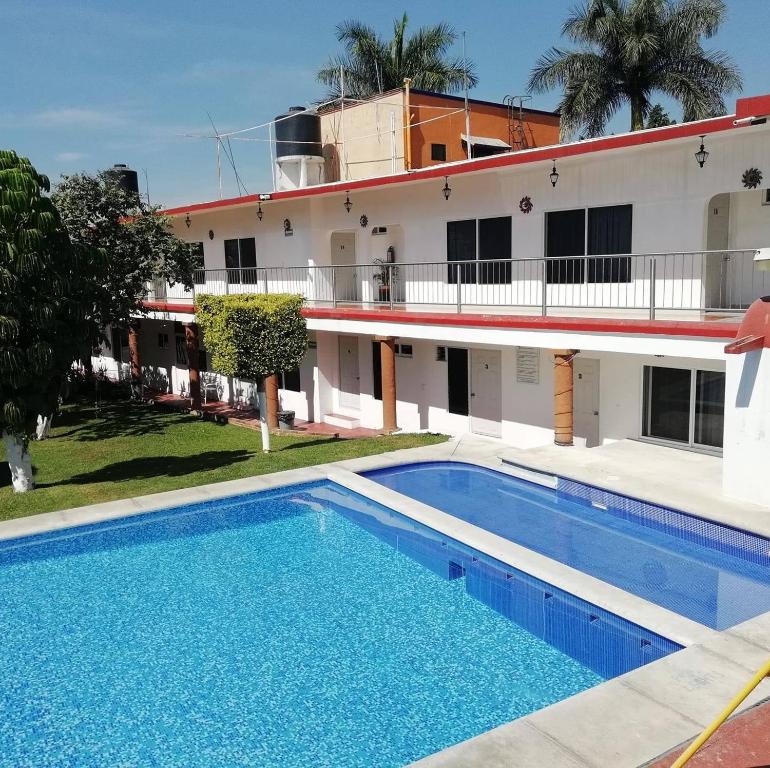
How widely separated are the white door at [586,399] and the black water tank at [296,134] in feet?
44.9

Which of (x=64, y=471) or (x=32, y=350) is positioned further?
(x=64, y=471)

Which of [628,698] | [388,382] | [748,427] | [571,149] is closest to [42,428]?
[388,382]

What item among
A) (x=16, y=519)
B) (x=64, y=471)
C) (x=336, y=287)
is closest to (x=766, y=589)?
(x=16, y=519)

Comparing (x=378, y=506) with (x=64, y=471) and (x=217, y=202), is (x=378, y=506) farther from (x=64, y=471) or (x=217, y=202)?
(x=217, y=202)

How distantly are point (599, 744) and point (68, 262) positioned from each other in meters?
11.3

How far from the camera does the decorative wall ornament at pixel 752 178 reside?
12414 millimetres

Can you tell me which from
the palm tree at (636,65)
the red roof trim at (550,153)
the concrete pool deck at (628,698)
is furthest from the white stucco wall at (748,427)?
the palm tree at (636,65)

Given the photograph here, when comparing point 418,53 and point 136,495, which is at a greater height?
point 418,53

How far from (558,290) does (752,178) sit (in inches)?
175

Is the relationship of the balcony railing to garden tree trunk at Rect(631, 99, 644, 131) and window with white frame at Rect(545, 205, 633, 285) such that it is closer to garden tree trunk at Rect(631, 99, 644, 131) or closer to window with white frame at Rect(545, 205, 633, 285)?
window with white frame at Rect(545, 205, 633, 285)

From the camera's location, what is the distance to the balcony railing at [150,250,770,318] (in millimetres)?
13703

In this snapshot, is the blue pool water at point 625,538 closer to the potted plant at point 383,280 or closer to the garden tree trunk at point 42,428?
the potted plant at point 383,280

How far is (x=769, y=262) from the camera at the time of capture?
9023 millimetres

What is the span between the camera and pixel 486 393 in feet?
59.3
